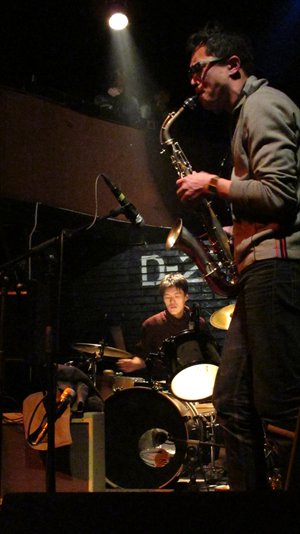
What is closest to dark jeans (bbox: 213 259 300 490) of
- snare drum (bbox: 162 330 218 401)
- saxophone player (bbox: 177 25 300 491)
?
saxophone player (bbox: 177 25 300 491)

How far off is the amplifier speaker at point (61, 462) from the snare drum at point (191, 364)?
1098mm

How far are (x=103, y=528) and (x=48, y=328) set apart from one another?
186 centimetres

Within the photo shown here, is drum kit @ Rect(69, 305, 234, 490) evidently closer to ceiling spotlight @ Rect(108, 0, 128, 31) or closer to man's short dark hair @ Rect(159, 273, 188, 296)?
man's short dark hair @ Rect(159, 273, 188, 296)

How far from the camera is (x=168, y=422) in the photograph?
18.2 ft

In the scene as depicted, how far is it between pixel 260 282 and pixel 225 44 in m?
1.12

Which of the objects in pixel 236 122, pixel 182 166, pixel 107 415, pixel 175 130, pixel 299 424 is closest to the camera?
pixel 299 424

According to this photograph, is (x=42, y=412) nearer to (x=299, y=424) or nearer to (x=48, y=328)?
(x=48, y=328)

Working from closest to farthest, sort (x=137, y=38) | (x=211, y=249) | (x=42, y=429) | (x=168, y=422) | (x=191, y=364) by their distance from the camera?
(x=211, y=249) < (x=42, y=429) < (x=191, y=364) < (x=168, y=422) < (x=137, y=38)

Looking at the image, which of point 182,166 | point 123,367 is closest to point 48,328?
point 182,166

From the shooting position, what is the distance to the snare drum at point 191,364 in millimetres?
5098

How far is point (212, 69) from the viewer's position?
8.01ft

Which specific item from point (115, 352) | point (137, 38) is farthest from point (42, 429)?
point (137, 38)

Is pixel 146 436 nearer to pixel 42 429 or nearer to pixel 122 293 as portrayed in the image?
pixel 42 429

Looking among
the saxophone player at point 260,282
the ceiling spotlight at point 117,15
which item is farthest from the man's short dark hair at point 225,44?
the ceiling spotlight at point 117,15
